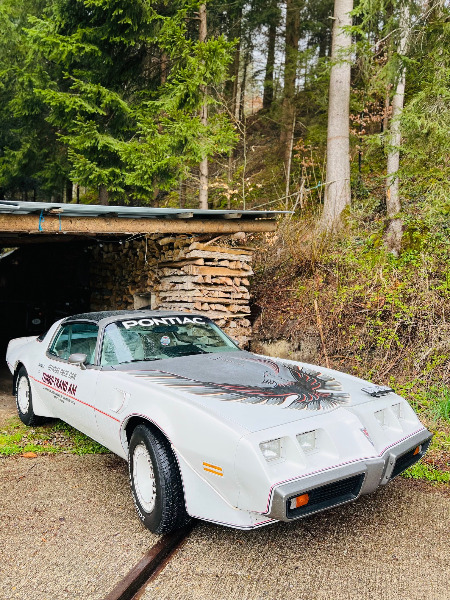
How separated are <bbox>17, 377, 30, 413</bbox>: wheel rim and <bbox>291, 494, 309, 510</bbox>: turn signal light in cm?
404

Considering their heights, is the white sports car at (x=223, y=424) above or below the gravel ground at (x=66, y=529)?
above

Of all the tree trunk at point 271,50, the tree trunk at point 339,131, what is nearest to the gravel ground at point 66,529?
the tree trunk at point 339,131

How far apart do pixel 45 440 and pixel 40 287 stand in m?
9.97

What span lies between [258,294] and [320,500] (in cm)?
621

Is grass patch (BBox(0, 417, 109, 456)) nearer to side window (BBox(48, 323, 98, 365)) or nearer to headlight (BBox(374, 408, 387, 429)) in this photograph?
side window (BBox(48, 323, 98, 365))

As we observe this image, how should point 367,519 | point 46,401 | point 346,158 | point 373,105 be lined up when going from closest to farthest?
point 367,519 < point 46,401 < point 346,158 < point 373,105

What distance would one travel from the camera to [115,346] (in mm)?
4223

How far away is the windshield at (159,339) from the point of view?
4.20 m

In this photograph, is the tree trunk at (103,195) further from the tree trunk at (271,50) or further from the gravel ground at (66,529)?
the gravel ground at (66,529)

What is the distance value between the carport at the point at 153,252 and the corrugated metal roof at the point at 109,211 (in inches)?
0.4

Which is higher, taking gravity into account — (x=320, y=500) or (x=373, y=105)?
(x=373, y=105)

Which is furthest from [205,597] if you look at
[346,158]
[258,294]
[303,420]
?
[346,158]

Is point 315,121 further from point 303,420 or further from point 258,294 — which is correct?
point 303,420

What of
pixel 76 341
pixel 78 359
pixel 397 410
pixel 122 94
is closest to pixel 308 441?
pixel 397 410
